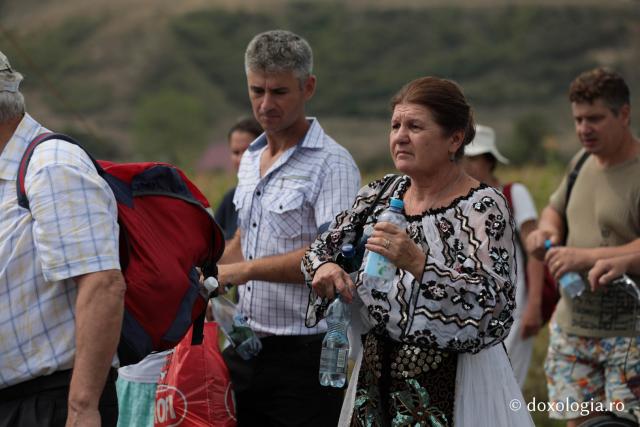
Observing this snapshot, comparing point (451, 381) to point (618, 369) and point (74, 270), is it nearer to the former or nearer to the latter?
point (74, 270)

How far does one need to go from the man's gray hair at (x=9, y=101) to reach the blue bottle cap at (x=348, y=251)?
1234 millimetres

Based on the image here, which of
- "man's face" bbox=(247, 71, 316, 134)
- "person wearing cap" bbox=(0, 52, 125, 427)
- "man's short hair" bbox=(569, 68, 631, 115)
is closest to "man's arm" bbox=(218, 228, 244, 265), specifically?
"man's face" bbox=(247, 71, 316, 134)

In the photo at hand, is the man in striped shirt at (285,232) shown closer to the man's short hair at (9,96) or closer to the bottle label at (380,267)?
the bottle label at (380,267)

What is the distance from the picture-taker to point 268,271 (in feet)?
13.9

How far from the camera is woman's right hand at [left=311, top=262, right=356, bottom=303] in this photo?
3.60 m

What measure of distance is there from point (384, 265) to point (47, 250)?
1094 millimetres

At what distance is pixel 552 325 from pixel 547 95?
50260mm

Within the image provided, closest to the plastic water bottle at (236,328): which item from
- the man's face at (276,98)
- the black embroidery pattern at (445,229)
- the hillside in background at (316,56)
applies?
the man's face at (276,98)

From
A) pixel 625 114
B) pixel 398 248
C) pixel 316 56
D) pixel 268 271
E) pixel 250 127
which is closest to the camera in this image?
pixel 398 248

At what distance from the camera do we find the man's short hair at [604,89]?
5.35 meters

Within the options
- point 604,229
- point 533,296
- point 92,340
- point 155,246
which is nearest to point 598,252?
point 604,229

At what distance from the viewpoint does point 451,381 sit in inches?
142

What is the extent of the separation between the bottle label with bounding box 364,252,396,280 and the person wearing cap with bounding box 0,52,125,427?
0.84m

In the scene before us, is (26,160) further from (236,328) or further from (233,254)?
(233,254)
